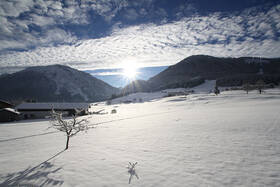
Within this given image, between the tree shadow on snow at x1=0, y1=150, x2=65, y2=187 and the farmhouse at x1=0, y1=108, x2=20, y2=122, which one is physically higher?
the tree shadow on snow at x1=0, y1=150, x2=65, y2=187

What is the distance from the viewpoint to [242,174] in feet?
15.8

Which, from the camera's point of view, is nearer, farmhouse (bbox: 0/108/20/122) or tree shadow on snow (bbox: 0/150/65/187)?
tree shadow on snow (bbox: 0/150/65/187)

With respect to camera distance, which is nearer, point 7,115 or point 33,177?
point 33,177

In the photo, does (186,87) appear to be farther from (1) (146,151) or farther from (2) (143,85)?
(1) (146,151)

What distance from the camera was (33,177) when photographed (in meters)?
5.78

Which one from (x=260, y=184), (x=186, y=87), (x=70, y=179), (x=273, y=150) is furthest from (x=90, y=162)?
(x=186, y=87)

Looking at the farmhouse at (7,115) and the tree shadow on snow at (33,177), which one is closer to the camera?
the tree shadow on snow at (33,177)

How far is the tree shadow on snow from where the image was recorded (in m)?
5.35

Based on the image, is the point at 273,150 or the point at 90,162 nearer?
the point at 273,150

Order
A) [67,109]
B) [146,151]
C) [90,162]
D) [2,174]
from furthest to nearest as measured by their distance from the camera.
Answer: [67,109], [146,151], [90,162], [2,174]

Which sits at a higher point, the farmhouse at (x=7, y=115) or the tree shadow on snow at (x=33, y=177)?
the tree shadow on snow at (x=33, y=177)

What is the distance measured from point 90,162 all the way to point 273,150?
919 cm

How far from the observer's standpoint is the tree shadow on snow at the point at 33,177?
5.35 meters

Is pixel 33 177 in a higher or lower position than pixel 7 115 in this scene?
higher
